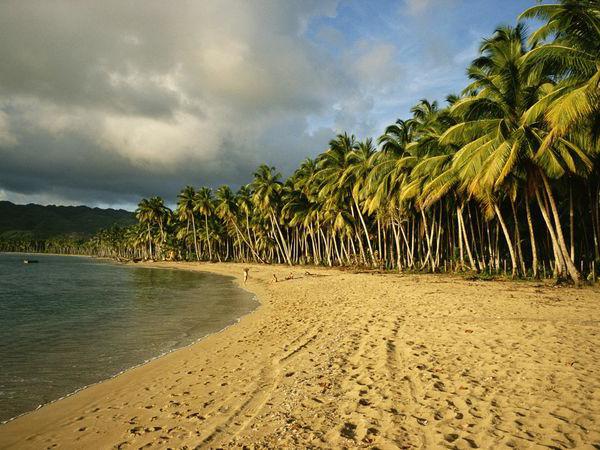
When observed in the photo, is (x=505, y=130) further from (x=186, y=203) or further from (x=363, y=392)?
(x=186, y=203)

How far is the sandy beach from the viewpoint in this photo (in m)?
4.51

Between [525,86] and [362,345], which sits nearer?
[362,345]

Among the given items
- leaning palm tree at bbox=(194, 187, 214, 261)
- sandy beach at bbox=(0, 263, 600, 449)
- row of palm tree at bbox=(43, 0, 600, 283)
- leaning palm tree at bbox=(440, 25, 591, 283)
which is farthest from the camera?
leaning palm tree at bbox=(194, 187, 214, 261)

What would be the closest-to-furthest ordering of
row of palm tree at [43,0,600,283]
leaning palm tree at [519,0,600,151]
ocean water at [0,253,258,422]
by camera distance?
1. ocean water at [0,253,258,422]
2. leaning palm tree at [519,0,600,151]
3. row of palm tree at [43,0,600,283]

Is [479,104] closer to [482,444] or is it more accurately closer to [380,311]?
[380,311]

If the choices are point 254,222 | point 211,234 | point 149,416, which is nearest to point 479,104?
point 149,416

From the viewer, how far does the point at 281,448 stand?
4.23 m

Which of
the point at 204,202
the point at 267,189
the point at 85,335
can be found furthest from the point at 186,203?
the point at 85,335

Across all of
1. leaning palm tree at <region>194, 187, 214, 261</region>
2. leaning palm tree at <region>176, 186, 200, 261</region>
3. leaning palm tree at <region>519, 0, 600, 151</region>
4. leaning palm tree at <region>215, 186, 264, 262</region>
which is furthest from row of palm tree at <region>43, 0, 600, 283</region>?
leaning palm tree at <region>176, 186, 200, 261</region>

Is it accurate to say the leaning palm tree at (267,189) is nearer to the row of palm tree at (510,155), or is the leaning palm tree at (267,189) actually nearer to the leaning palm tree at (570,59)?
the row of palm tree at (510,155)

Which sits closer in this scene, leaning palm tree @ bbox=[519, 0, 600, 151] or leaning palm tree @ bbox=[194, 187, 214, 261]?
leaning palm tree @ bbox=[519, 0, 600, 151]

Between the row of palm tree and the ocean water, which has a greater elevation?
the row of palm tree

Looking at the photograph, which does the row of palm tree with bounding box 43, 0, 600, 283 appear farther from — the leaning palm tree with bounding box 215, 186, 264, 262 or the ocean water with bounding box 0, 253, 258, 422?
the leaning palm tree with bounding box 215, 186, 264, 262

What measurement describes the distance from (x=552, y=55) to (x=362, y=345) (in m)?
13.2
